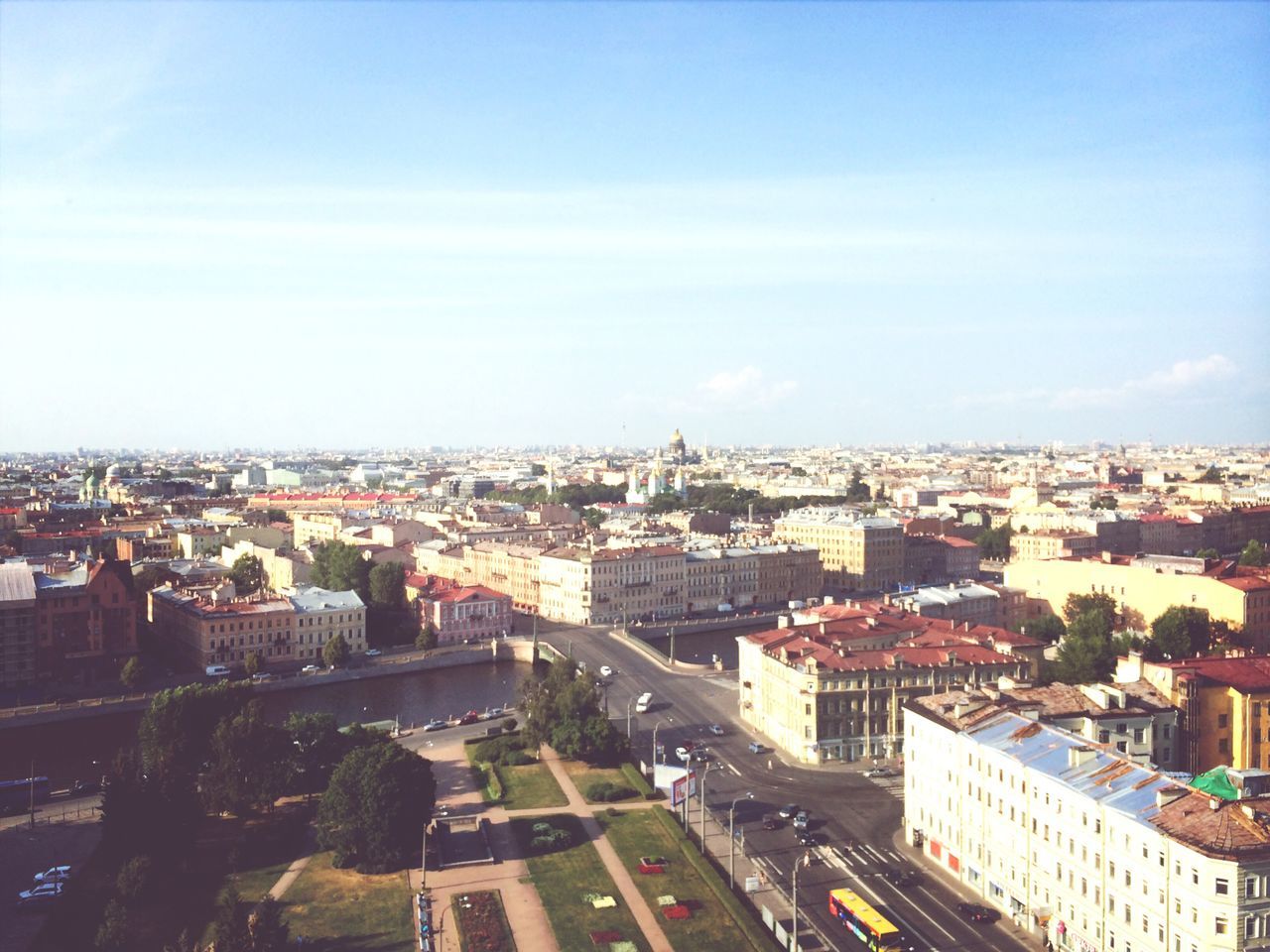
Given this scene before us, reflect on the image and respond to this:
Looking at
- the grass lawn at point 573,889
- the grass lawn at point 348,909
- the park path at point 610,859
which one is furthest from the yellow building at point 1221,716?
the grass lawn at point 348,909

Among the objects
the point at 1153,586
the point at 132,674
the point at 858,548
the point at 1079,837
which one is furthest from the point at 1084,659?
Result: the point at 858,548

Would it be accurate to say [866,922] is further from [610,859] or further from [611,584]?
[611,584]

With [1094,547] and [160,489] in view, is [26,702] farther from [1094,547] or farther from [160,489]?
[160,489]

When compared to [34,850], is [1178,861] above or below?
above

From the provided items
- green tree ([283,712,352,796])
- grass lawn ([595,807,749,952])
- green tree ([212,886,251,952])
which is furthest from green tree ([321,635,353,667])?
green tree ([212,886,251,952])

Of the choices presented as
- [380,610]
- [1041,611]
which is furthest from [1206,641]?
[380,610]

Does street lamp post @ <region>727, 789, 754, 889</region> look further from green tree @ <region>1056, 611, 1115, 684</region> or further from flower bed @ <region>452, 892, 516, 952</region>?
green tree @ <region>1056, 611, 1115, 684</region>

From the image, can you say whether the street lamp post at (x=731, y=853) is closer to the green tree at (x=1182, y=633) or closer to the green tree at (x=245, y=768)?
the green tree at (x=245, y=768)
